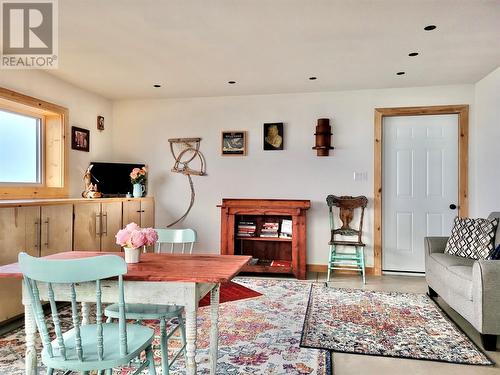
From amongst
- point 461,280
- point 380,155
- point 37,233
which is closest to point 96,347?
point 37,233

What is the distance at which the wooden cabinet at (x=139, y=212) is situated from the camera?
448 cm

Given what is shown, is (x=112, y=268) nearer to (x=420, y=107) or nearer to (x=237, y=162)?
(x=237, y=162)

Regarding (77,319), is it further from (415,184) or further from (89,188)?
(415,184)

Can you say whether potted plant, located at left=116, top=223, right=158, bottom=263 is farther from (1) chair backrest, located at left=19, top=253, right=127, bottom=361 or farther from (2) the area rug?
(2) the area rug

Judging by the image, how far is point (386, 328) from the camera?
2828mm

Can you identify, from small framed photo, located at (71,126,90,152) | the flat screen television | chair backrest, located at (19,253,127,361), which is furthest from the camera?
the flat screen television

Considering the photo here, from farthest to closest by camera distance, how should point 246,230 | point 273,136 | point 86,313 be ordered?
point 273,136
point 246,230
point 86,313

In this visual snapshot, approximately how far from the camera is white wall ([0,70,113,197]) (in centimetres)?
365

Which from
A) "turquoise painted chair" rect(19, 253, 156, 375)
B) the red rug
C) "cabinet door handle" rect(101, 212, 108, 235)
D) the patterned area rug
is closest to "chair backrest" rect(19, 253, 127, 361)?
"turquoise painted chair" rect(19, 253, 156, 375)

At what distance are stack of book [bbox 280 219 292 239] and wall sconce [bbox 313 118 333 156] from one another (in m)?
1.05

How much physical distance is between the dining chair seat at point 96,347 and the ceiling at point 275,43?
7.03 ft

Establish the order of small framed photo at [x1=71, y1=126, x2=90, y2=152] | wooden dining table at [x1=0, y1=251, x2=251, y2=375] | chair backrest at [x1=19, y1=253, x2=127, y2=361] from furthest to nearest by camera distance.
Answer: small framed photo at [x1=71, y1=126, x2=90, y2=152] < wooden dining table at [x1=0, y1=251, x2=251, y2=375] < chair backrest at [x1=19, y1=253, x2=127, y2=361]

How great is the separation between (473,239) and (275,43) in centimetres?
253

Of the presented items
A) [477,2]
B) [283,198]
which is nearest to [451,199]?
[283,198]
